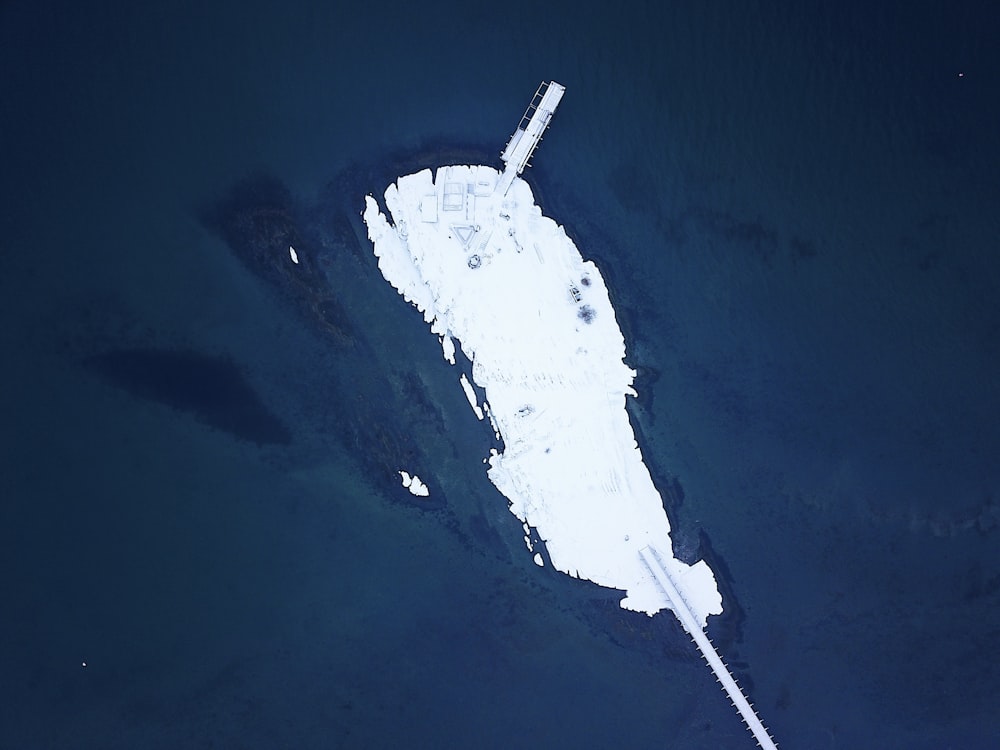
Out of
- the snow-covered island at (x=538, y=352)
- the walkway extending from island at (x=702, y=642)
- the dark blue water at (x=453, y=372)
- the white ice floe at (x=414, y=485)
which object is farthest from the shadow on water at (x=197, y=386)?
the walkway extending from island at (x=702, y=642)

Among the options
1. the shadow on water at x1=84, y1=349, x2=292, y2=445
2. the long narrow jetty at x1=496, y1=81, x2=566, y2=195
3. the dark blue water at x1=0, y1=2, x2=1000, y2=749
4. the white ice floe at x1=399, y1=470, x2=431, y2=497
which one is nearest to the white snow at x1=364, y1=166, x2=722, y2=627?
the long narrow jetty at x1=496, y1=81, x2=566, y2=195

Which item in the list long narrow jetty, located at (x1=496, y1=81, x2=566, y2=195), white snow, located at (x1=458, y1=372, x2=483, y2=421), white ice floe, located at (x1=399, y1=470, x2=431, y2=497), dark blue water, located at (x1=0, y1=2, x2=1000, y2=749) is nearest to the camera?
long narrow jetty, located at (x1=496, y1=81, x2=566, y2=195)

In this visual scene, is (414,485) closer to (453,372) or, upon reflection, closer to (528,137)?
(453,372)

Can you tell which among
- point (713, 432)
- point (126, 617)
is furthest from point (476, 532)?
point (126, 617)

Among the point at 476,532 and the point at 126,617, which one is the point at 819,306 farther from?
the point at 126,617

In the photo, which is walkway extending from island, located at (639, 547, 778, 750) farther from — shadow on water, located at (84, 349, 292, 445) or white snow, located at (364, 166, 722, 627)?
shadow on water, located at (84, 349, 292, 445)

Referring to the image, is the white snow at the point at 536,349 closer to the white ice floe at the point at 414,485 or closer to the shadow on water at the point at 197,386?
the white ice floe at the point at 414,485

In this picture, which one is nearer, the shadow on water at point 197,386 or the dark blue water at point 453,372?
the dark blue water at point 453,372
